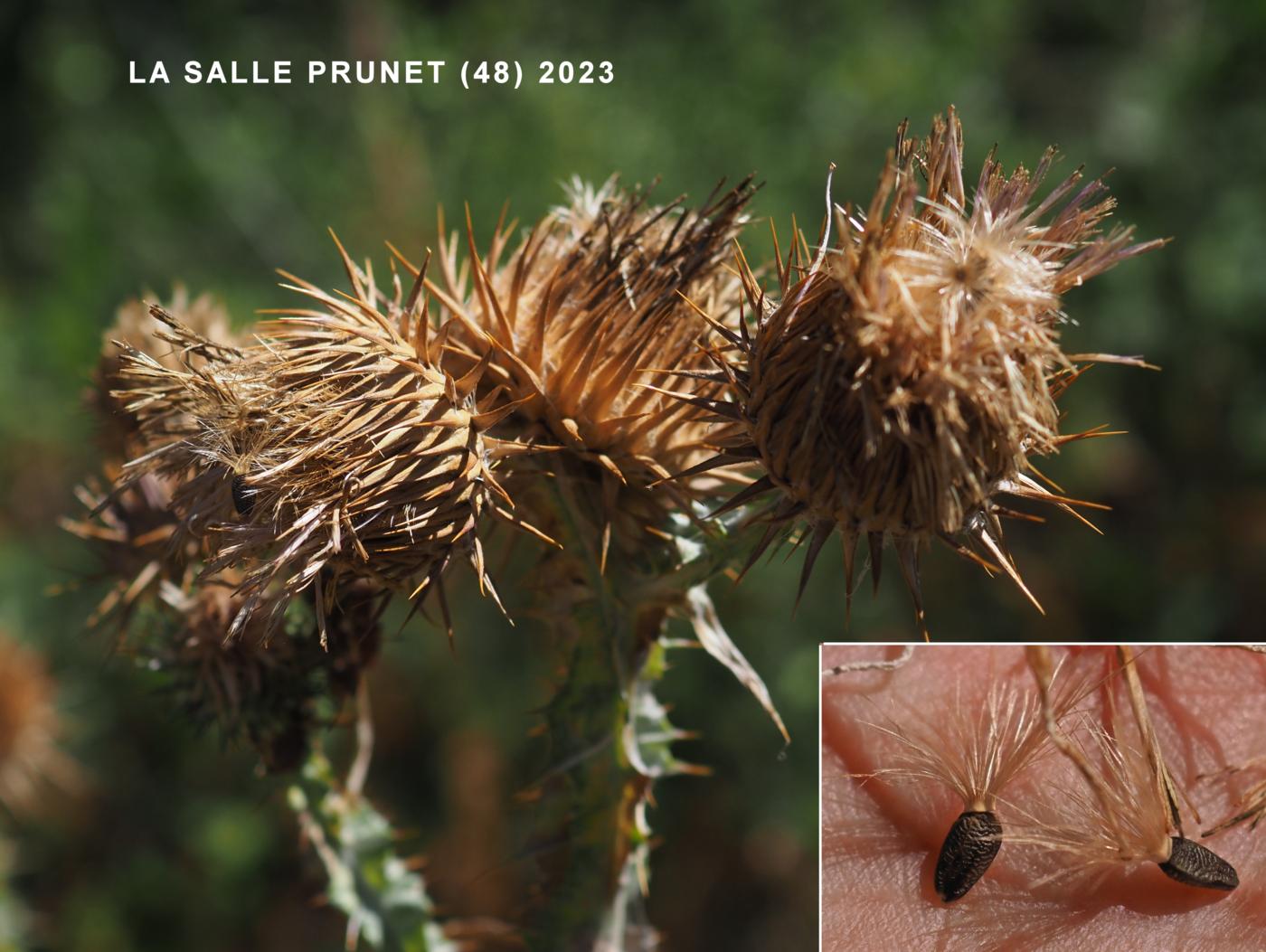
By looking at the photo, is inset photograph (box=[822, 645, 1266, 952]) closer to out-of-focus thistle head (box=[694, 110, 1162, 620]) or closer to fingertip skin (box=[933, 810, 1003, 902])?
fingertip skin (box=[933, 810, 1003, 902])

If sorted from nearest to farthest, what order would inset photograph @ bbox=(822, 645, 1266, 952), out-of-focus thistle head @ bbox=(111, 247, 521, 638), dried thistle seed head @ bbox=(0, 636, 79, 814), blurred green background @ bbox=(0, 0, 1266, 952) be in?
out-of-focus thistle head @ bbox=(111, 247, 521, 638)
inset photograph @ bbox=(822, 645, 1266, 952)
dried thistle seed head @ bbox=(0, 636, 79, 814)
blurred green background @ bbox=(0, 0, 1266, 952)

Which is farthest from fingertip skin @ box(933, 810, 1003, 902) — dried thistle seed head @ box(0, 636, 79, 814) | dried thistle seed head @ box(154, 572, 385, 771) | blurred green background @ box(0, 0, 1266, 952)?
dried thistle seed head @ box(0, 636, 79, 814)

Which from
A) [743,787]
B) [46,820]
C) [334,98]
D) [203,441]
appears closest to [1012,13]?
[334,98]

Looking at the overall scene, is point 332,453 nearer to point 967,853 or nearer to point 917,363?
point 917,363

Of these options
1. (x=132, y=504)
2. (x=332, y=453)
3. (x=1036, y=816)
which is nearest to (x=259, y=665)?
(x=132, y=504)

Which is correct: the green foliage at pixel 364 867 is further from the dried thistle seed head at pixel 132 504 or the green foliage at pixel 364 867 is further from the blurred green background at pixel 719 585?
the blurred green background at pixel 719 585

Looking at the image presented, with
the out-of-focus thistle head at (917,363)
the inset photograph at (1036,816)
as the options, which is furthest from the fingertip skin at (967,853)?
the out-of-focus thistle head at (917,363)

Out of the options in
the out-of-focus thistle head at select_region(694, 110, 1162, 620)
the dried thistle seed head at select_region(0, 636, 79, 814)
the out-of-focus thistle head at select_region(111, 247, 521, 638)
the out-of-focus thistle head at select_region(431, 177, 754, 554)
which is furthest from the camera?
the dried thistle seed head at select_region(0, 636, 79, 814)
